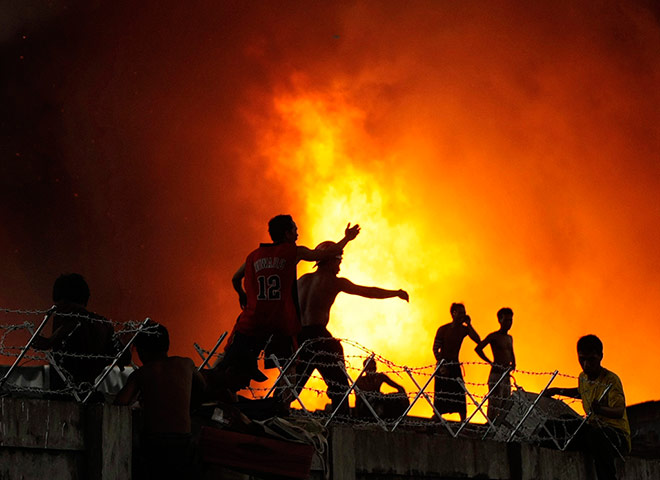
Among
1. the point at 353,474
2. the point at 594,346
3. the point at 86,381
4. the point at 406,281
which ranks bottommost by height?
the point at 353,474

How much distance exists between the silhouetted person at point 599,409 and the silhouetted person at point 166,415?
4.21 metres

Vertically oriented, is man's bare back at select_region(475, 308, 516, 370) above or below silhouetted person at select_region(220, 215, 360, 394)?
above

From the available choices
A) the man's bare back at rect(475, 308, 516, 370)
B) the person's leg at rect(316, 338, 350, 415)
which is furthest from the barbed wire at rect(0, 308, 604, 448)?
the man's bare back at rect(475, 308, 516, 370)

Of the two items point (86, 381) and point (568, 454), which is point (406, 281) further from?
point (86, 381)

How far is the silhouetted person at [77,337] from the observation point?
785 centimetres

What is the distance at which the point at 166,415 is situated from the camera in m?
7.16

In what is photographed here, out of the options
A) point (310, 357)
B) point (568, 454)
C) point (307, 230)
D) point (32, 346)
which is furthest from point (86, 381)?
point (307, 230)

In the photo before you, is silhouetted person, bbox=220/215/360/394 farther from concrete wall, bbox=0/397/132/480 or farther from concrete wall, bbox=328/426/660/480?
concrete wall, bbox=0/397/132/480

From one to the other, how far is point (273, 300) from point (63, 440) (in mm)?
2666

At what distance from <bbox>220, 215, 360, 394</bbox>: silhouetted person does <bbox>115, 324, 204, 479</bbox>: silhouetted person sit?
1.88m

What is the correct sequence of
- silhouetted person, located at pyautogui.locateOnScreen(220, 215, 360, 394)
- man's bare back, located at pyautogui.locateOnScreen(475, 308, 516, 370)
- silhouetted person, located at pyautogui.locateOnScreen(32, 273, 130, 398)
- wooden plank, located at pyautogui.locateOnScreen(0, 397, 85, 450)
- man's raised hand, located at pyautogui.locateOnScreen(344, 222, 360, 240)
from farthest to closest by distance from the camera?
1. man's bare back, located at pyautogui.locateOnScreen(475, 308, 516, 370)
2. man's raised hand, located at pyautogui.locateOnScreen(344, 222, 360, 240)
3. silhouetted person, located at pyautogui.locateOnScreen(220, 215, 360, 394)
4. silhouetted person, located at pyautogui.locateOnScreen(32, 273, 130, 398)
5. wooden plank, located at pyautogui.locateOnScreen(0, 397, 85, 450)

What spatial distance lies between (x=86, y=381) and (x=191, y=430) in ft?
2.96

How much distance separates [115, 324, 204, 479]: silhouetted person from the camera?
712 centimetres

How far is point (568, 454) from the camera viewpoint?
34.2 feet
